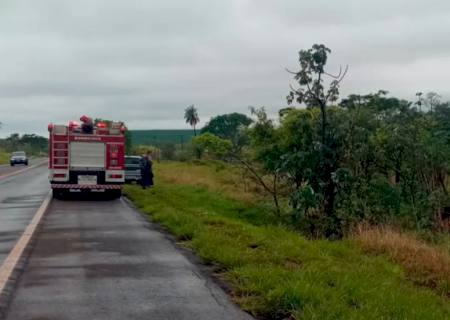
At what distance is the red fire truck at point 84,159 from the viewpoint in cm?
2122

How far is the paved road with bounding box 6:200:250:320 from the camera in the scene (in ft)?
20.9

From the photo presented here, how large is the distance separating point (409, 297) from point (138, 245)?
16.7ft

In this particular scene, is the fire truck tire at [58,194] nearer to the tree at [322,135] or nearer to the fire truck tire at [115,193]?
the fire truck tire at [115,193]

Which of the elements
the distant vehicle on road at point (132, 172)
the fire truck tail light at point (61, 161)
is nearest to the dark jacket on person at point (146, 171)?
the distant vehicle on road at point (132, 172)

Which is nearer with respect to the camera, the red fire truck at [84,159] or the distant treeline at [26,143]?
the red fire truck at [84,159]

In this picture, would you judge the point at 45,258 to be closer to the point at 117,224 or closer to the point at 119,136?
the point at 117,224

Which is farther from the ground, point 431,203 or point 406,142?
point 406,142

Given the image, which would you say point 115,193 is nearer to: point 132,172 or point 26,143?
point 132,172

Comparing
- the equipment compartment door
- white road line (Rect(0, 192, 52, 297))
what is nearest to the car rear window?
the equipment compartment door

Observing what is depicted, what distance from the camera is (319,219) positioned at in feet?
53.6

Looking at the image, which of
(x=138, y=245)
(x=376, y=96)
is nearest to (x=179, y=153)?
(x=376, y=96)

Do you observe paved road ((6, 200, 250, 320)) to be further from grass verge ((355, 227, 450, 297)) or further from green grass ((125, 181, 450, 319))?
grass verge ((355, 227, 450, 297))

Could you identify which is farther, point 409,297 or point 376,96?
point 376,96

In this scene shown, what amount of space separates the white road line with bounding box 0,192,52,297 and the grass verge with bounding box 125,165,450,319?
2640 millimetres
